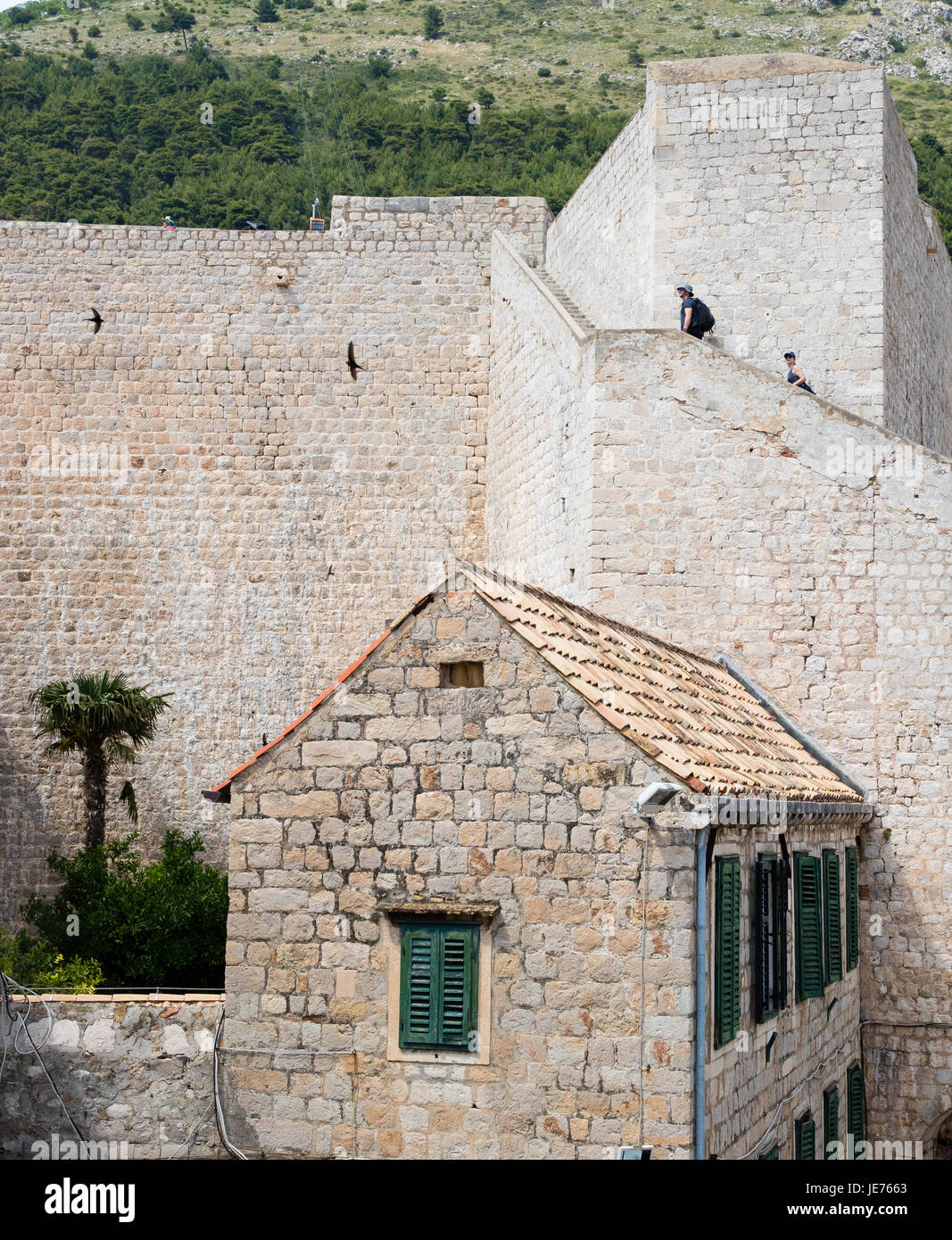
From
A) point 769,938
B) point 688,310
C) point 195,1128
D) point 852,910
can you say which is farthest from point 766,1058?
point 688,310

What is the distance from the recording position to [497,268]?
20328mm

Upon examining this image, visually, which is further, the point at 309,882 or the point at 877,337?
the point at 877,337

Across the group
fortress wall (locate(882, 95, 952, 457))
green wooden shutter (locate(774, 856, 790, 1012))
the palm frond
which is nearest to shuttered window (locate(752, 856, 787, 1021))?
green wooden shutter (locate(774, 856, 790, 1012))

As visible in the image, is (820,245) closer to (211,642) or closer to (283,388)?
(283,388)

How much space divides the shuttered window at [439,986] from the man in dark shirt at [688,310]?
10262mm

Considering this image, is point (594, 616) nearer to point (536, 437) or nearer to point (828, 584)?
point (828, 584)

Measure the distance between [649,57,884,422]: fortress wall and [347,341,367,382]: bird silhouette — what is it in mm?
4781

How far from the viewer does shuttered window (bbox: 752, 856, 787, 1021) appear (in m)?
8.56

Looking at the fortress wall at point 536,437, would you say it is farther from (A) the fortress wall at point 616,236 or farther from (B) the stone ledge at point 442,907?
(B) the stone ledge at point 442,907

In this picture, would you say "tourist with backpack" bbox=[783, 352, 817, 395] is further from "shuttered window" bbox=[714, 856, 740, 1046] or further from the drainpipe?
the drainpipe

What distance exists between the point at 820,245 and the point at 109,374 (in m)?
9.86

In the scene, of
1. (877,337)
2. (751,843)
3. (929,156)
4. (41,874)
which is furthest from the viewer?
(929,156)
